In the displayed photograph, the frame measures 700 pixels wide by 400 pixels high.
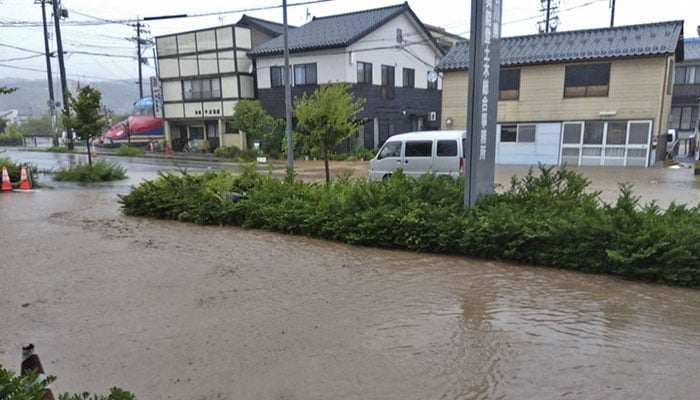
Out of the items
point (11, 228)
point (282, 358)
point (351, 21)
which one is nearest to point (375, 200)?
point (282, 358)

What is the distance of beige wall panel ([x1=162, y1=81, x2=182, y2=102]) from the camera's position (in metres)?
33.4

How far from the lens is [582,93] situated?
847 inches

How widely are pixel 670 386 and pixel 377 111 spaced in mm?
25495

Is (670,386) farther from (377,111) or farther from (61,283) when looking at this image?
(377,111)

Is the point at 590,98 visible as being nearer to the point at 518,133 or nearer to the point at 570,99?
the point at 570,99

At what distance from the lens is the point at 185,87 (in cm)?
3303

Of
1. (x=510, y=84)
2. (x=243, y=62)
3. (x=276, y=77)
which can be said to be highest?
(x=243, y=62)

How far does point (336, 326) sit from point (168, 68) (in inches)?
1295

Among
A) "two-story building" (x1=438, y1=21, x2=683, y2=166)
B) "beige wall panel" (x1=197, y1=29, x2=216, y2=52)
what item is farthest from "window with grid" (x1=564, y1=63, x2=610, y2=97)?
"beige wall panel" (x1=197, y1=29, x2=216, y2=52)

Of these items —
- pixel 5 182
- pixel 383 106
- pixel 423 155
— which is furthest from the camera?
pixel 383 106

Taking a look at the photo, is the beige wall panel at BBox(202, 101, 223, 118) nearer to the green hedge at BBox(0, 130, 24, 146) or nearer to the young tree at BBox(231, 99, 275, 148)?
the young tree at BBox(231, 99, 275, 148)

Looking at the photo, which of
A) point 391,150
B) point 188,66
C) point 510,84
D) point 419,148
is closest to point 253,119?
point 188,66

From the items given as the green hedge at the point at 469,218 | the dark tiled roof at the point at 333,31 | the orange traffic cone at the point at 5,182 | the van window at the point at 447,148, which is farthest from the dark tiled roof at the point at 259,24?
the green hedge at the point at 469,218

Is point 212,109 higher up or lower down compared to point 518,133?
higher up
